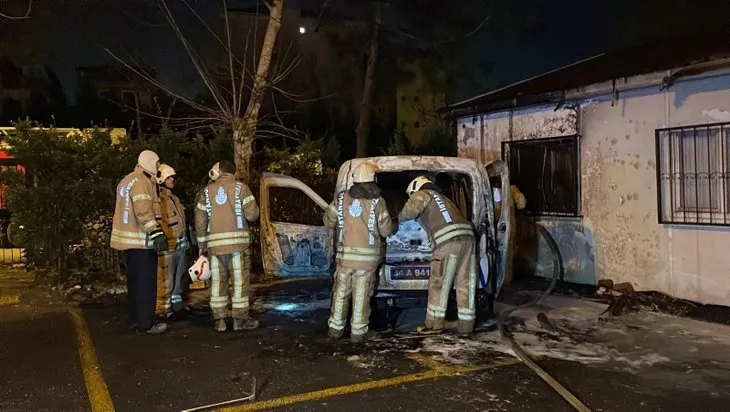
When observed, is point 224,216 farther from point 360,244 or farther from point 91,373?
point 91,373

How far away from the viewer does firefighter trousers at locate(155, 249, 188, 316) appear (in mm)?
7238

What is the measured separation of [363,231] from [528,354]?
72.7 inches

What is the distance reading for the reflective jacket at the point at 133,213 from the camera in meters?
6.18

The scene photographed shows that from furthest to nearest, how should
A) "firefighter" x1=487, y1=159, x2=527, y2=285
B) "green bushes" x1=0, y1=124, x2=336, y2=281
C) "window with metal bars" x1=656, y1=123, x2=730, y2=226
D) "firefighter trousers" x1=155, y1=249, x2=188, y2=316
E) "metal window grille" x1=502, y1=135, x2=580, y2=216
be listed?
"green bushes" x1=0, y1=124, x2=336, y2=281, "metal window grille" x1=502, y1=135, x2=580, y2=216, "firefighter trousers" x1=155, y1=249, x2=188, y2=316, "firefighter" x1=487, y1=159, x2=527, y2=285, "window with metal bars" x1=656, y1=123, x2=730, y2=226

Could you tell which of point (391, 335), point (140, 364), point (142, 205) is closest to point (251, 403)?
point (140, 364)

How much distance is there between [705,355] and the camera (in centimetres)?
548

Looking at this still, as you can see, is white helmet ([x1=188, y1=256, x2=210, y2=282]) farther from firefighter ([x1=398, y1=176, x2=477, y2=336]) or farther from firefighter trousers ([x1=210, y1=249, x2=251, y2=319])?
firefighter ([x1=398, y1=176, x2=477, y2=336])

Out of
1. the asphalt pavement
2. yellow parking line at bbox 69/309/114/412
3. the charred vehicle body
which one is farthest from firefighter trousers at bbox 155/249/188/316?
the charred vehicle body

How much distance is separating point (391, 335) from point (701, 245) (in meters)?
3.78

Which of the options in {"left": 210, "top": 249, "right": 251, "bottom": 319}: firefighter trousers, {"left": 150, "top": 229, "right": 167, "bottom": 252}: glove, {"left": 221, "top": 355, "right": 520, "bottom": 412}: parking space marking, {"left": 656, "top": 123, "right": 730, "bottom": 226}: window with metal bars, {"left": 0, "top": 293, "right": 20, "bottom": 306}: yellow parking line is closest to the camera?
{"left": 221, "top": 355, "right": 520, "bottom": 412}: parking space marking

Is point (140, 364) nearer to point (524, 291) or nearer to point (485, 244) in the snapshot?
point (485, 244)

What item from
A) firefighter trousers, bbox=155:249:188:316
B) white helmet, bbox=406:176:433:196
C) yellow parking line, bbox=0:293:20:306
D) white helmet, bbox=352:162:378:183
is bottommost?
yellow parking line, bbox=0:293:20:306

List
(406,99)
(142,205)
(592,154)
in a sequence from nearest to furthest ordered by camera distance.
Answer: (142,205) < (592,154) < (406,99)

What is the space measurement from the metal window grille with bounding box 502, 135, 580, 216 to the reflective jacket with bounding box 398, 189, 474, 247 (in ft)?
11.2
